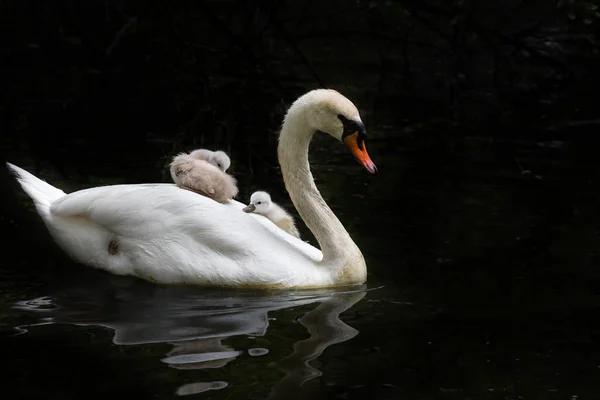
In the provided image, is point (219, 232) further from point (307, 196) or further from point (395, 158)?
point (395, 158)

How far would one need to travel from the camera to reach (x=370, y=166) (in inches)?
326

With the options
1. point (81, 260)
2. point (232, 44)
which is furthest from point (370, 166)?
point (232, 44)

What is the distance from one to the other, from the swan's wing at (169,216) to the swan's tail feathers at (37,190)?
30 cm

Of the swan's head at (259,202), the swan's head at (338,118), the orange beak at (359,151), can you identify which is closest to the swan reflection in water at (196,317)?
the orange beak at (359,151)

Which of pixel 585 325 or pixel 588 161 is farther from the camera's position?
pixel 588 161

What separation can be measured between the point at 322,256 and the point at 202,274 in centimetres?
94

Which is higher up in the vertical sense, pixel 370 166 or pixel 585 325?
pixel 370 166

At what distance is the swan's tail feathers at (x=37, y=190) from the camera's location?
8.73 meters

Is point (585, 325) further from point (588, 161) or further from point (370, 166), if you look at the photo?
point (588, 161)

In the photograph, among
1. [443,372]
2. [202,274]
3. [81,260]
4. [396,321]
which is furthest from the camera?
[81,260]

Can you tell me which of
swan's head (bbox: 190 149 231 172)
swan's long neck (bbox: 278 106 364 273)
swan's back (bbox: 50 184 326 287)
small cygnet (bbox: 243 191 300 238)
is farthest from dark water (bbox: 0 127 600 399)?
swan's head (bbox: 190 149 231 172)

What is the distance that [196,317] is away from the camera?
7.34 metres

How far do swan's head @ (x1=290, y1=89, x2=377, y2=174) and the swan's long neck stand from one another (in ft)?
0.28

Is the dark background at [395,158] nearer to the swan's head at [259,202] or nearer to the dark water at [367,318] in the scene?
the dark water at [367,318]
